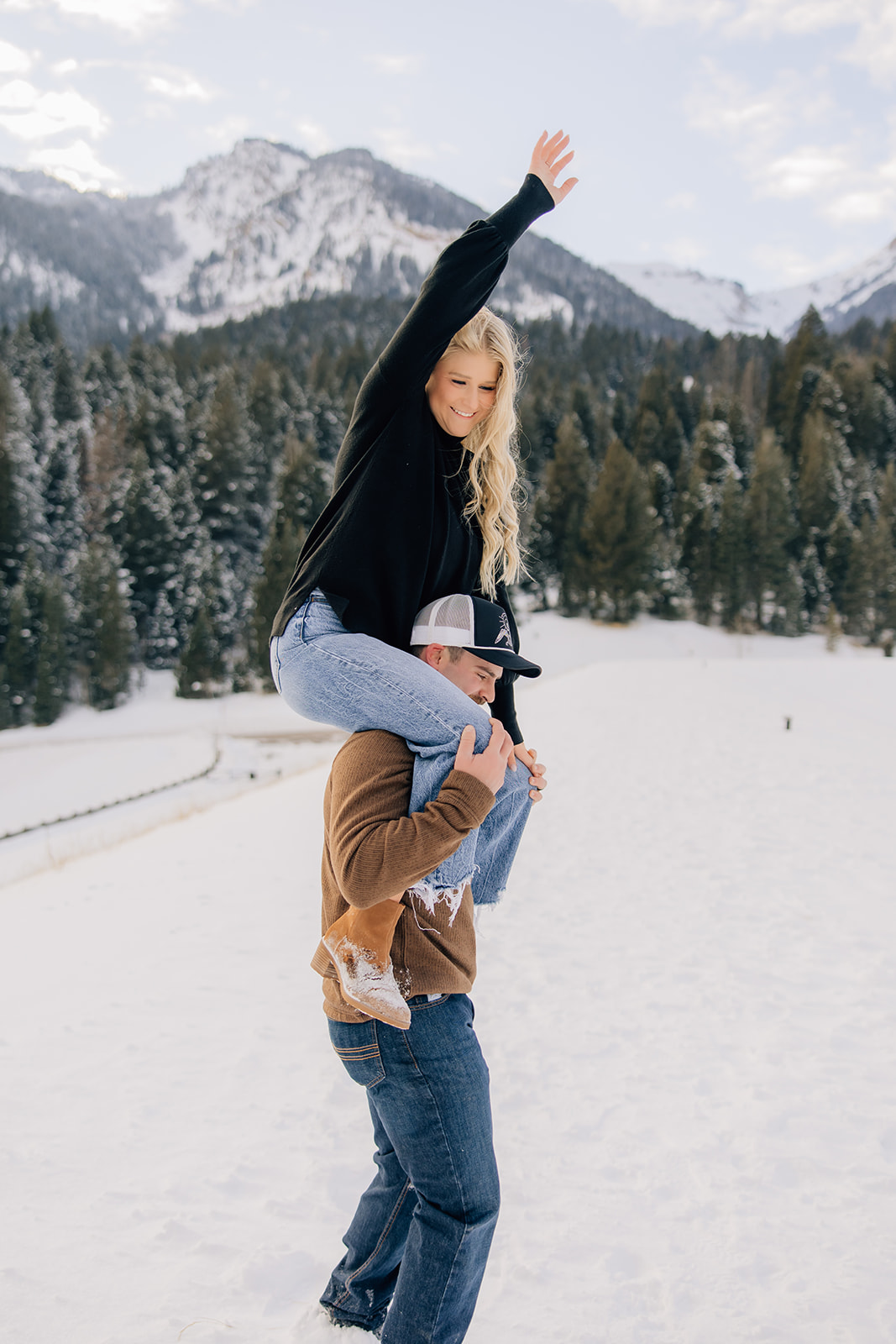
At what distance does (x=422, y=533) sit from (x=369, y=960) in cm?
91

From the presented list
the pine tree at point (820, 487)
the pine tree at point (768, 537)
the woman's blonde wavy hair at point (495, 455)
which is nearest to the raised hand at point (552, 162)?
the woman's blonde wavy hair at point (495, 455)

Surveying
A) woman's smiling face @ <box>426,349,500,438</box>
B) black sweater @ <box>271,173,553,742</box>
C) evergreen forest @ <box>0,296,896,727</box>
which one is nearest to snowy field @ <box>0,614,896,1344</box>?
black sweater @ <box>271,173,553,742</box>

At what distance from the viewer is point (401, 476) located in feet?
5.70

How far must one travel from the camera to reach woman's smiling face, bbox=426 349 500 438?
182 cm

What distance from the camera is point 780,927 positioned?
6.09 meters

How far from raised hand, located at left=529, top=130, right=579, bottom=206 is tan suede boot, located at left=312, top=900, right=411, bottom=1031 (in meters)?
1.70

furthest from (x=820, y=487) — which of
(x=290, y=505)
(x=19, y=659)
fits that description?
(x=19, y=659)

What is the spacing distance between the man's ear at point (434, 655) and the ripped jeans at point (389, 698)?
14 centimetres

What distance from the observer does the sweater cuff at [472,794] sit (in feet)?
4.90

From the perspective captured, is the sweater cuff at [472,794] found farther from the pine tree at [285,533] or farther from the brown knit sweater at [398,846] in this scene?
the pine tree at [285,533]

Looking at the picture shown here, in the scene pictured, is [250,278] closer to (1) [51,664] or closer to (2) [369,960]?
(1) [51,664]

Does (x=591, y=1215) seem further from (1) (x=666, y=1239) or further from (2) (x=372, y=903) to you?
(2) (x=372, y=903)

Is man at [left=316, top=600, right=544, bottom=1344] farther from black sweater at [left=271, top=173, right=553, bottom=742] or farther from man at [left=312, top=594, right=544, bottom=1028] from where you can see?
black sweater at [left=271, top=173, right=553, bottom=742]

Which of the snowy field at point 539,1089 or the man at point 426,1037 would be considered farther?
the snowy field at point 539,1089
